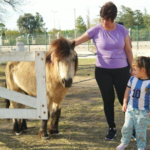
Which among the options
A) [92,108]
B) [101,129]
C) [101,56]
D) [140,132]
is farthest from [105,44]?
[92,108]

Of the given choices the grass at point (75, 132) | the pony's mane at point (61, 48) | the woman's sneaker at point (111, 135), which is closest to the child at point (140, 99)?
the grass at point (75, 132)

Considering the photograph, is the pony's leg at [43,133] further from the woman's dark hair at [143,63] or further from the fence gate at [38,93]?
the woman's dark hair at [143,63]

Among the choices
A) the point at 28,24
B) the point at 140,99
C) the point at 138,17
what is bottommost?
the point at 140,99

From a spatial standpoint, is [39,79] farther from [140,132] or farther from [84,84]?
Result: [84,84]

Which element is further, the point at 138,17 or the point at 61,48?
the point at 138,17

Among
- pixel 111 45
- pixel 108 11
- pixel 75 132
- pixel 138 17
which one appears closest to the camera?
pixel 108 11

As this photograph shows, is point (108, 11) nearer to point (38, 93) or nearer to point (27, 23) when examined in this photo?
point (38, 93)

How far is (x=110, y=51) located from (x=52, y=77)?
1139 mm

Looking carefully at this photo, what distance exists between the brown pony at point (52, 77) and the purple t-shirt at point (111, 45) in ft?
1.43

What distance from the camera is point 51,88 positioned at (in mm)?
3957

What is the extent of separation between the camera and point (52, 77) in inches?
155

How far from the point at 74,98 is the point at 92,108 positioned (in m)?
1.20

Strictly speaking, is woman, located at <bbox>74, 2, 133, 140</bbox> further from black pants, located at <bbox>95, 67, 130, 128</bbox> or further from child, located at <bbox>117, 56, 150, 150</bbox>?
child, located at <bbox>117, 56, 150, 150</bbox>

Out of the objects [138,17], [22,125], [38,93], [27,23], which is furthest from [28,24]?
[38,93]
